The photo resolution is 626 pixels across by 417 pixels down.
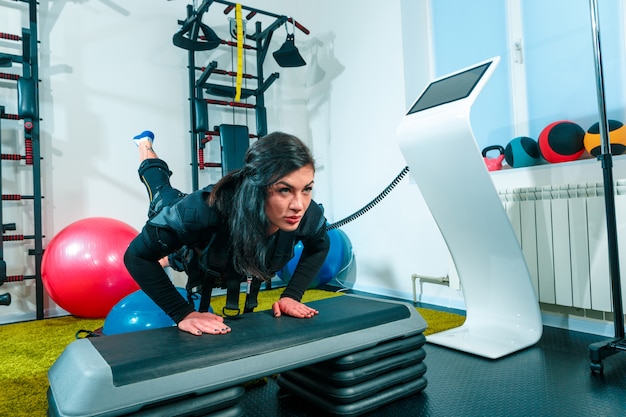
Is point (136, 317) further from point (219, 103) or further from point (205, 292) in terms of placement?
point (219, 103)

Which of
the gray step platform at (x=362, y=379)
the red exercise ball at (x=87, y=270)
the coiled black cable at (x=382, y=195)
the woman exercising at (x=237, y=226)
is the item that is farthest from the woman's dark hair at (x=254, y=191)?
the red exercise ball at (x=87, y=270)

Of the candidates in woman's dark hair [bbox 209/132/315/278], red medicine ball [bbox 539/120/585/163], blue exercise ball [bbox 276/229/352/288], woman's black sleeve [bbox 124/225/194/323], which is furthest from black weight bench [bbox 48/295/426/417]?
blue exercise ball [bbox 276/229/352/288]

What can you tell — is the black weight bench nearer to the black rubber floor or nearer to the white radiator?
the black rubber floor

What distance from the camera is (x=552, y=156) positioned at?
87.1 inches

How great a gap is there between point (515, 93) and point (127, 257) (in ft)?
7.89

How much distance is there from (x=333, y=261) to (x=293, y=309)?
2.16 m

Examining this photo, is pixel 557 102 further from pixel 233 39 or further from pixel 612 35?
pixel 233 39

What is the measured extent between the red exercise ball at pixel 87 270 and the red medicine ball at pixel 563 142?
248 cm

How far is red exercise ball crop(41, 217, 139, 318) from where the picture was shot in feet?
8.54

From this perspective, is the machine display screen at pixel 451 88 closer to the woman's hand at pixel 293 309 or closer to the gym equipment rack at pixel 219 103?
the woman's hand at pixel 293 309

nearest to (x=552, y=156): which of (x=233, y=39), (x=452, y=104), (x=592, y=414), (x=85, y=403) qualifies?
(x=452, y=104)

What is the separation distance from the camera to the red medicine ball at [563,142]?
2.16 m

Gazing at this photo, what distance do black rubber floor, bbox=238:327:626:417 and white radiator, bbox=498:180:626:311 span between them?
30cm

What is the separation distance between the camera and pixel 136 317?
1.81 metres
